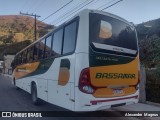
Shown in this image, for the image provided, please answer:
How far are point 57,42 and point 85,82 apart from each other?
7.98 feet

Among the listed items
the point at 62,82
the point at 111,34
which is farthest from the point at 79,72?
the point at 111,34

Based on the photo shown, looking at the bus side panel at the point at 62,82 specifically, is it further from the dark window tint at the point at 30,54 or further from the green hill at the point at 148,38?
the green hill at the point at 148,38

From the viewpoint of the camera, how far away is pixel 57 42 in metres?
8.39

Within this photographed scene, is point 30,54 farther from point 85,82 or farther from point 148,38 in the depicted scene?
point 148,38

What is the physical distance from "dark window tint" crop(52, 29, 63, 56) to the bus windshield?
5.02 feet

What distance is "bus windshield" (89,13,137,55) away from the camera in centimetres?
695

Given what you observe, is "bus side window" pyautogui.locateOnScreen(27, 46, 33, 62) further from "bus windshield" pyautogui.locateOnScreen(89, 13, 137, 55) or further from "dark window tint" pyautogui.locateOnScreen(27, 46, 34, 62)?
"bus windshield" pyautogui.locateOnScreen(89, 13, 137, 55)

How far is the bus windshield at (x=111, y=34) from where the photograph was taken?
6.95m

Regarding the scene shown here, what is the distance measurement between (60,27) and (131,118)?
12.9ft

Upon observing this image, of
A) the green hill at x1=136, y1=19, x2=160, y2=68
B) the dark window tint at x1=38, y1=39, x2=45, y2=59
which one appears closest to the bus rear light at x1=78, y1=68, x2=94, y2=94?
the dark window tint at x1=38, y1=39, x2=45, y2=59

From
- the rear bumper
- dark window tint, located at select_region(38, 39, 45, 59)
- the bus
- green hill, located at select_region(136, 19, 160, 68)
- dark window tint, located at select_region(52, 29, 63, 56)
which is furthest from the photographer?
green hill, located at select_region(136, 19, 160, 68)

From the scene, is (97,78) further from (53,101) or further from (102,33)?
(53,101)

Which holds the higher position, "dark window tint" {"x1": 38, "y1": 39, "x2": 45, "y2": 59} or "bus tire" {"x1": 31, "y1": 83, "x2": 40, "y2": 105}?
"dark window tint" {"x1": 38, "y1": 39, "x2": 45, "y2": 59}

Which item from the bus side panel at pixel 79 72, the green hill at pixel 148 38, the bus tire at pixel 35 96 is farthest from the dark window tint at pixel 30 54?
the green hill at pixel 148 38
